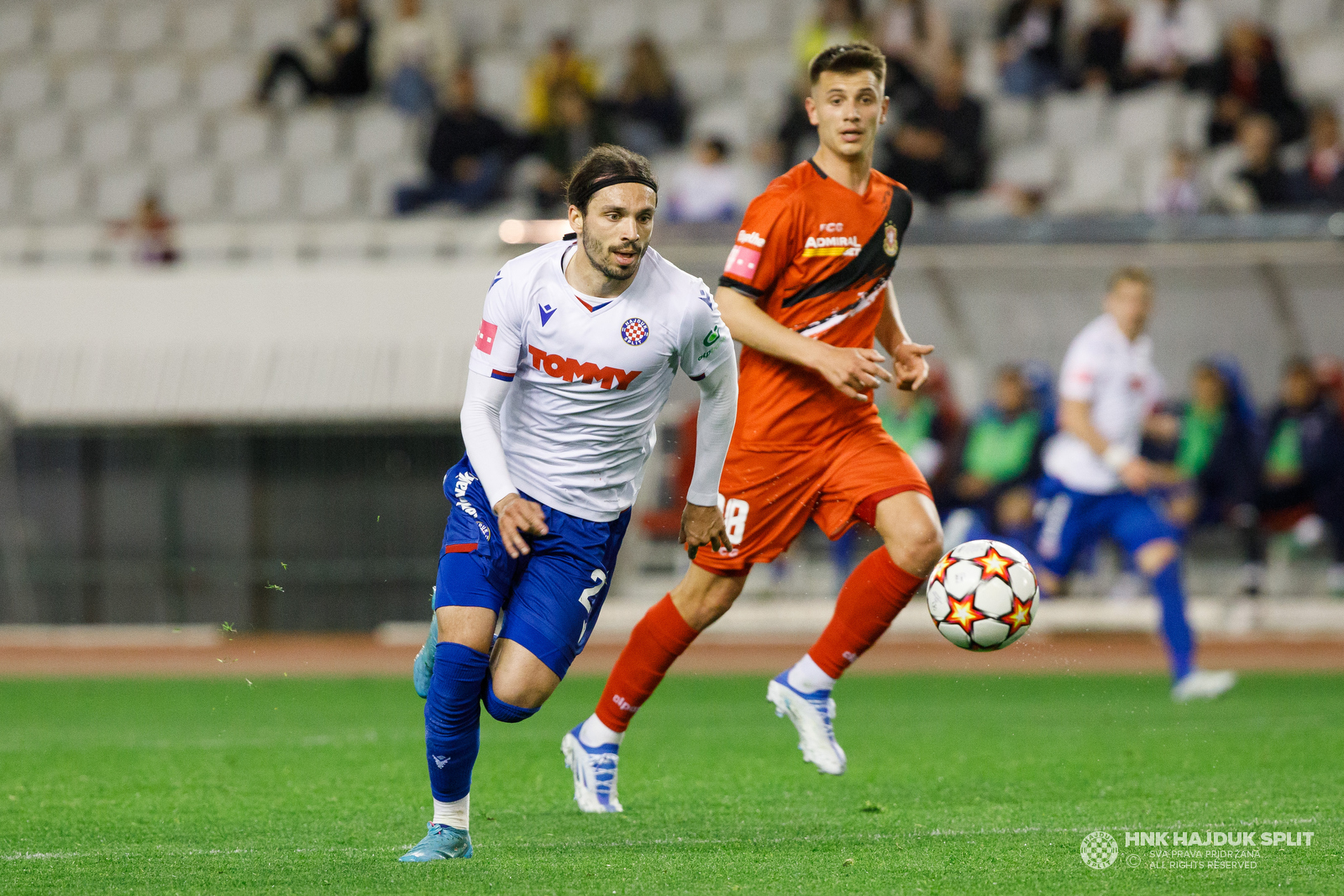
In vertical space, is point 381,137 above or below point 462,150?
below

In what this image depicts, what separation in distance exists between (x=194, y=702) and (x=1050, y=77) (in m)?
10.7

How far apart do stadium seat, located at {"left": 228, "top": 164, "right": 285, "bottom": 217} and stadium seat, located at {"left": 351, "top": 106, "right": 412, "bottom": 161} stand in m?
0.90

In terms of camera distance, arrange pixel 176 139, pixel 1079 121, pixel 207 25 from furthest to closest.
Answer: pixel 207 25, pixel 176 139, pixel 1079 121

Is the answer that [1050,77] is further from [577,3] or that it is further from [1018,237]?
[577,3]

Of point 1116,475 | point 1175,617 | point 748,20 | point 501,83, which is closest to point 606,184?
point 1116,475

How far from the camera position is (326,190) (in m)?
18.1

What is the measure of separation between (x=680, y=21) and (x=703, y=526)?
14.3 meters

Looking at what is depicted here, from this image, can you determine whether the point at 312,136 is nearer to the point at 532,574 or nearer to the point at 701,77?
the point at 701,77

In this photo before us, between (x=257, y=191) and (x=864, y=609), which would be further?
(x=257, y=191)

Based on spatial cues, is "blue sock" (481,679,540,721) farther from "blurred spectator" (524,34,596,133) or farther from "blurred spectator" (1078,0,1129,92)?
"blurred spectator" (1078,0,1129,92)

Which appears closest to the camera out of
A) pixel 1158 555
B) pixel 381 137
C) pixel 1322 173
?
pixel 1158 555

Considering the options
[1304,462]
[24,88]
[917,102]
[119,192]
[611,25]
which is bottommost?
[1304,462]

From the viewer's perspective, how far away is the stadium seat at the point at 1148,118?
1630 cm

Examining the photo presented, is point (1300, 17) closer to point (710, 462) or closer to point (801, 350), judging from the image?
point (801, 350)
